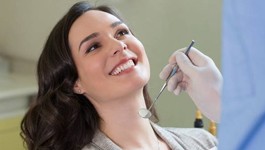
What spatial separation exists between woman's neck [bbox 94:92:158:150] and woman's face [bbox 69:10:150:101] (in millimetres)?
44

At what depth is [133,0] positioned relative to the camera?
2.39 metres

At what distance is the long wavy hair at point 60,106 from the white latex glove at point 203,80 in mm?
402

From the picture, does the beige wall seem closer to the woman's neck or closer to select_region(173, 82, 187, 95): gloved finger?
the woman's neck

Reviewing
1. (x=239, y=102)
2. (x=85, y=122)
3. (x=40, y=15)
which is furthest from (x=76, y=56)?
(x=40, y=15)

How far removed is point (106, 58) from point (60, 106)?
0.79ft

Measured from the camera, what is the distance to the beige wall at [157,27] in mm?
2268

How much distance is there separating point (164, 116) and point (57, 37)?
1181mm

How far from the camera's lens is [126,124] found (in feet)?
4.66

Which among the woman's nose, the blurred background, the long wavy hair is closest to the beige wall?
the blurred background

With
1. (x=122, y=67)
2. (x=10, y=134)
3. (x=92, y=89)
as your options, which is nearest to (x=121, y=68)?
(x=122, y=67)

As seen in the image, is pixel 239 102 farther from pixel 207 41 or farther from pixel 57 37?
pixel 207 41

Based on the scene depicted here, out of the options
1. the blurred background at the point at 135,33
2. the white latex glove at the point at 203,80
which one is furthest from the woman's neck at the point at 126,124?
the blurred background at the point at 135,33

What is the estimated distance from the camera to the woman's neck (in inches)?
55.1

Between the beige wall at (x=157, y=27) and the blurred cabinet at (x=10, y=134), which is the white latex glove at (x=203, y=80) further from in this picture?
the blurred cabinet at (x=10, y=134)
